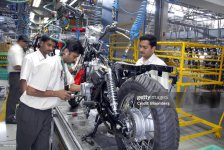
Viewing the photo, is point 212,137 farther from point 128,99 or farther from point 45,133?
point 45,133

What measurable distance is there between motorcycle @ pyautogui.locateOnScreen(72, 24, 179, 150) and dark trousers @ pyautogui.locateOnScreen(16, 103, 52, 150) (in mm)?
504

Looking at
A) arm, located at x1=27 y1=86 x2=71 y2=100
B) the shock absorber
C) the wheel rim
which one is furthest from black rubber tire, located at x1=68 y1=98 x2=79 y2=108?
the wheel rim

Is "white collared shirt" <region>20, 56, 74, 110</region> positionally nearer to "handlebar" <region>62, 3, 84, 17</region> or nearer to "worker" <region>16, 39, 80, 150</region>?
"worker" <region>16, 39, 80, 150</region>

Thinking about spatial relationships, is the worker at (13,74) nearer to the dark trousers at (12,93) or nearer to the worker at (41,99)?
the dark trousers at (12,93)

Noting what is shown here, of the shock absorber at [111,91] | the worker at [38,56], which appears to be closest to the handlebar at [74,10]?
the worker at [38,56]

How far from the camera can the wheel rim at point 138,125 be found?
1782 millimetres

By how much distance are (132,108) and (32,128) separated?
107cm

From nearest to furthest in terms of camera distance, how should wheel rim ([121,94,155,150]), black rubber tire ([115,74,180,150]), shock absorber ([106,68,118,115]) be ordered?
black rubber tire ([115,74,180,150]) < wheel rim ([121,94,155,150]) < shock absorber ([106,68,118,115])

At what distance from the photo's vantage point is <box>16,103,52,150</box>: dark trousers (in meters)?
2.24

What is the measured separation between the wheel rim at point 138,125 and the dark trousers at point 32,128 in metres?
0.88

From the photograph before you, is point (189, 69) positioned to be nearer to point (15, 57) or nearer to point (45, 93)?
point (45, 93)

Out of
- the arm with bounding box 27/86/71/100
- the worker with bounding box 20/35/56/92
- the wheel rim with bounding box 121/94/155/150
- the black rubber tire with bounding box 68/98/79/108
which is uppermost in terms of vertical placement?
the worker with bounding box 20/35/56/92

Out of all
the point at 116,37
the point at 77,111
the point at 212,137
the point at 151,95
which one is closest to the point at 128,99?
the point at 151,95

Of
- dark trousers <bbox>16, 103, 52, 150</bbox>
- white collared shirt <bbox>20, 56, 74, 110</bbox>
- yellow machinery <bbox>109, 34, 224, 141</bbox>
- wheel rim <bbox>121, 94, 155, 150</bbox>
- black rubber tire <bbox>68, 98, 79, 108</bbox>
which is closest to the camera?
wheel rim <bbox>121, 94, 155, 150</bbox>
